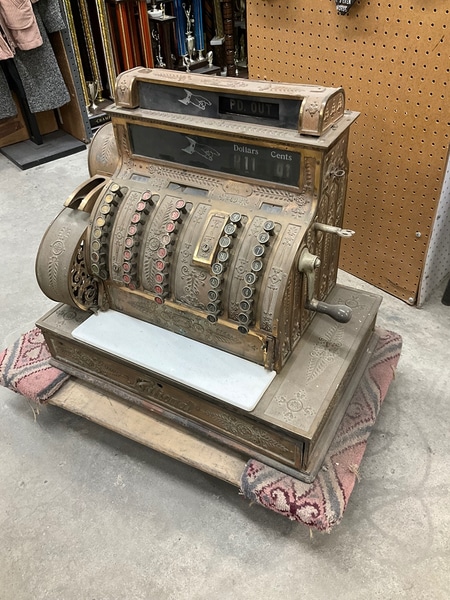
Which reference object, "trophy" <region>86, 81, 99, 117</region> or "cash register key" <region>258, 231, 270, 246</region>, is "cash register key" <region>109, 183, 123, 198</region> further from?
"trophy" <region>86, 81, 99, 117</region>

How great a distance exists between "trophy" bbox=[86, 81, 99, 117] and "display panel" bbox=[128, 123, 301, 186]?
9.91 ft

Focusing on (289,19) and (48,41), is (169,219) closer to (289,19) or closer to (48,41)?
(289,19)

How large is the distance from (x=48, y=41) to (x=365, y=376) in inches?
133

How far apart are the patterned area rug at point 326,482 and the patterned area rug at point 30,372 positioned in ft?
2.79

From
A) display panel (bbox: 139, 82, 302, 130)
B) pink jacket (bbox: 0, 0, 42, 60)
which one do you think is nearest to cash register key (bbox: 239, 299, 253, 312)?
display panel (bbox: 139, 82, 302, 130)

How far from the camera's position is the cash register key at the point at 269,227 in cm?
152

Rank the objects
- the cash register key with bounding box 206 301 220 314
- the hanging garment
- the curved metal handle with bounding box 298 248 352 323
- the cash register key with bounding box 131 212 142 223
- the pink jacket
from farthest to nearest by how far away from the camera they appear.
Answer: the hanging garment < the pink jacket < the cash register key with bounding box 131 212 142 223 < the cash register key with bounding box 206 301 220 314 < the curved metal handle with bounding box 298 248 352 323

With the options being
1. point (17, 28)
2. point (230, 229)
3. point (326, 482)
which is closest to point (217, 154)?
point (230, 229)

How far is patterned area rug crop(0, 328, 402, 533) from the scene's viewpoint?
5.04 ft

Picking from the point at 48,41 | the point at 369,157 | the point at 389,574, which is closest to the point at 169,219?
the point at 369,157

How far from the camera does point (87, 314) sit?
197 cm

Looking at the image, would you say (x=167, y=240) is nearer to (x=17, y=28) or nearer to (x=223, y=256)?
(x=223, y=256)

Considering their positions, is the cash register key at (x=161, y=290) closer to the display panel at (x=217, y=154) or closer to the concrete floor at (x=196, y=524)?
the display panel at (x=217, y=154)

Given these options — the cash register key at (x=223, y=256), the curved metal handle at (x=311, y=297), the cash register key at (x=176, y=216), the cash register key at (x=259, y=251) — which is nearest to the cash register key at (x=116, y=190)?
the cash register key at (x=176, y=216)
